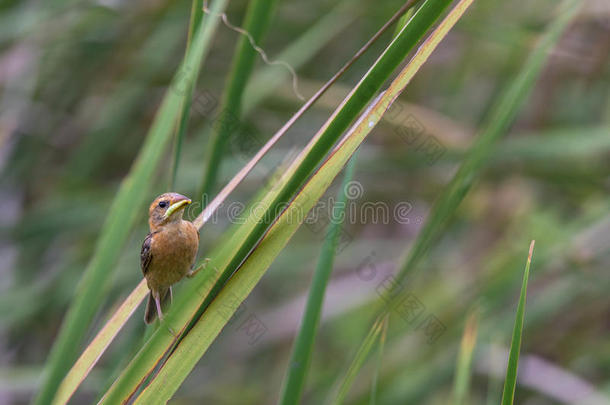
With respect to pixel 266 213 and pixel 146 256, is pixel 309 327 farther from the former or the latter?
pixel 146 256

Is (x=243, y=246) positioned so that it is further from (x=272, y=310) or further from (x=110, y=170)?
(x=110, y=170)

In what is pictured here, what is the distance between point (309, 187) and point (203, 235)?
8.07 feet

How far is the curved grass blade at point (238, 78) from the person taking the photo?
1.50 meters

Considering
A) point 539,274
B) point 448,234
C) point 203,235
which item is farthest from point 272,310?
point 539,274

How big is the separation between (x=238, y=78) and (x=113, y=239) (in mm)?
496

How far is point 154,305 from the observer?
5.85ft

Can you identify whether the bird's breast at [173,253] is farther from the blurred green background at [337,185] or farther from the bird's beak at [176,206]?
the blurred green background at [337,185]

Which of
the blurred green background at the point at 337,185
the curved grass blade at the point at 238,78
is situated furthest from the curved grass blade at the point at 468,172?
the blurred green background at the point at 337,185

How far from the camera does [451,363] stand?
2875 mm

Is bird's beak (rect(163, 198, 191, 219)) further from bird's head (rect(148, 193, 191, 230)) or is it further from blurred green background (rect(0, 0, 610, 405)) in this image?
blurred green background (rect(0, 0, 610, 405))

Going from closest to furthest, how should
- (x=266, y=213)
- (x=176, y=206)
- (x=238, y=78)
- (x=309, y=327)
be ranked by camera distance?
1. (x=266, y=213)
2. (x=309, y=327)
3. (x=238, y=78)
4. (x=176, y=206)

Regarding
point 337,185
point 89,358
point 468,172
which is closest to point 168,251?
point 89,358

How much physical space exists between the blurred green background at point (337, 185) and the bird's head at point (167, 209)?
3.21ft

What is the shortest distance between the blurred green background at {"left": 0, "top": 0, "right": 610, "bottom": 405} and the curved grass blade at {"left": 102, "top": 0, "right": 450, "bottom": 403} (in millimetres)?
1532
